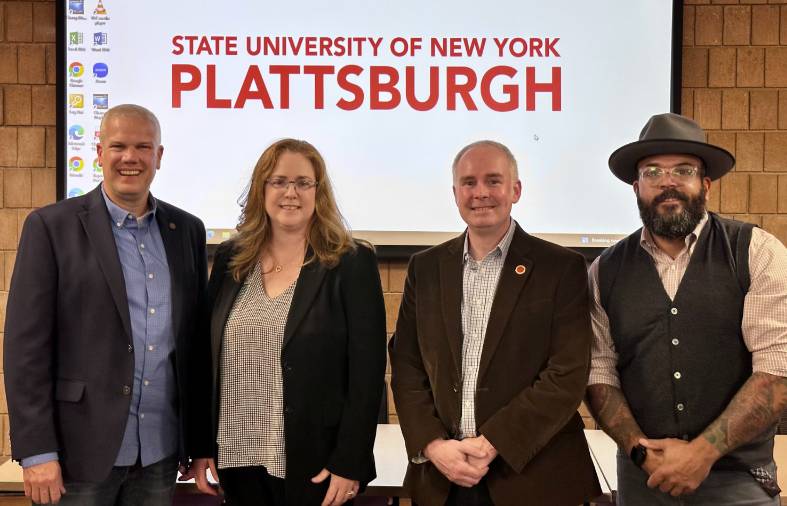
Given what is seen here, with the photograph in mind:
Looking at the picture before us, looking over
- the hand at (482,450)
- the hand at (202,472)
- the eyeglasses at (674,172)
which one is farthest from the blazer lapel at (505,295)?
the hand at (202,472)

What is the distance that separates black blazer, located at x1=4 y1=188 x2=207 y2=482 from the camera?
1945 mm

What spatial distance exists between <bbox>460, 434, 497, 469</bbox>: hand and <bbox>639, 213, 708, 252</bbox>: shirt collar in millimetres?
692

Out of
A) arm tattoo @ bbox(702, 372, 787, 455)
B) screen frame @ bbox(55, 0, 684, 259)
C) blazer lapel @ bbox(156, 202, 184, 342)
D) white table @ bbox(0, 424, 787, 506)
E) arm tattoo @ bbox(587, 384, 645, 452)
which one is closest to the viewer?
arm tattoo @ bbox(702, 372, 787, 455)

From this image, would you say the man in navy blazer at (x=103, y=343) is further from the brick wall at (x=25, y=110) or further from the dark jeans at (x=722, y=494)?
the brick wall at (x=25, y=110)

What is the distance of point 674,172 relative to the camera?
206 centimetres

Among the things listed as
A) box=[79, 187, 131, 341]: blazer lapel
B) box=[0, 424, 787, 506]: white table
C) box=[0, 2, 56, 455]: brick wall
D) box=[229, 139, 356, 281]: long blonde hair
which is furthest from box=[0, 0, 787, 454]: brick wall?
box=[79, 187, 131, 341]: blazer lapel

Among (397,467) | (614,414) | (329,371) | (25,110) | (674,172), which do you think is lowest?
(397,467)

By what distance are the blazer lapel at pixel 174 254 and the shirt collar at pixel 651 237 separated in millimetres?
1283

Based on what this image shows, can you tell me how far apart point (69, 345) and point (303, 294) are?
2.04 ft

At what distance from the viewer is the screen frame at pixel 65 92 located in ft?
12.1

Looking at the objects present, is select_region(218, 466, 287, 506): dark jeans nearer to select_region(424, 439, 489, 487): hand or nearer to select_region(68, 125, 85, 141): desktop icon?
select_region(424, 439, 489, 487): hand

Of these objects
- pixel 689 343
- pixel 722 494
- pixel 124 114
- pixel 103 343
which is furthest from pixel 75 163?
pixel 722 494

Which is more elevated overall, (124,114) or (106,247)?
(124,114)

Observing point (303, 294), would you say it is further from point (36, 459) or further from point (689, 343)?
point (689, 343)
